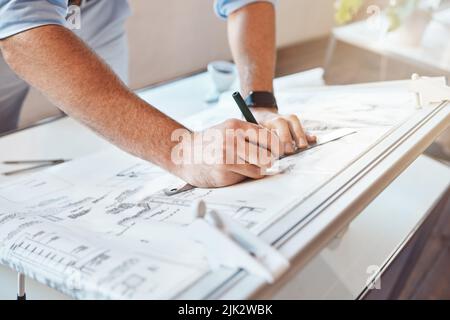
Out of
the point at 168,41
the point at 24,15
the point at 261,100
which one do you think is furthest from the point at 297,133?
the point at 168,41

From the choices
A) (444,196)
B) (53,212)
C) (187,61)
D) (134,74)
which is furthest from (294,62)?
(53,212)

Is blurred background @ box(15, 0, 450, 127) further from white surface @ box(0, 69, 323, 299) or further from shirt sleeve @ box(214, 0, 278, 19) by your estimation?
shirt sleeve @ box(214, 0, 278, 19)

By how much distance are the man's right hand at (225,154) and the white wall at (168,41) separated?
1.42 m

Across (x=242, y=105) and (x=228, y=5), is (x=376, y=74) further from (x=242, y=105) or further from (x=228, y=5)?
(x=242, y=105)

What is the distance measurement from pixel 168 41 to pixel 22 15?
1.88 meters

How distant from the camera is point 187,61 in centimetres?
275

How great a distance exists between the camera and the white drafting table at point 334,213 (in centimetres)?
46

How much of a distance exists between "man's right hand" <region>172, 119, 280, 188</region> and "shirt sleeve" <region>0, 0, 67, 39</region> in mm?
267

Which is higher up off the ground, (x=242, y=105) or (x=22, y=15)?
(x=22, y=15)

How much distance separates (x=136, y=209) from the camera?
25.3 inches

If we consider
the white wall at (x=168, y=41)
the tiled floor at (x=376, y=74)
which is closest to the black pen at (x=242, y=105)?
the tiled floor at (x=376, y=74)

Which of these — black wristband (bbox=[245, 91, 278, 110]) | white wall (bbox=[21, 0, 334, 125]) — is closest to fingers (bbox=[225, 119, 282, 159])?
black wristband (bbox=[245, 91, 278, 110])

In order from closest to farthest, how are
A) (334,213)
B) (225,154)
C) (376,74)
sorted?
1. (334,213)
2. (225,154)
3. (376,74)

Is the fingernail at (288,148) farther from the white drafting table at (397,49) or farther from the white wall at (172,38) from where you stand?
the white drafting table at (397,49)
